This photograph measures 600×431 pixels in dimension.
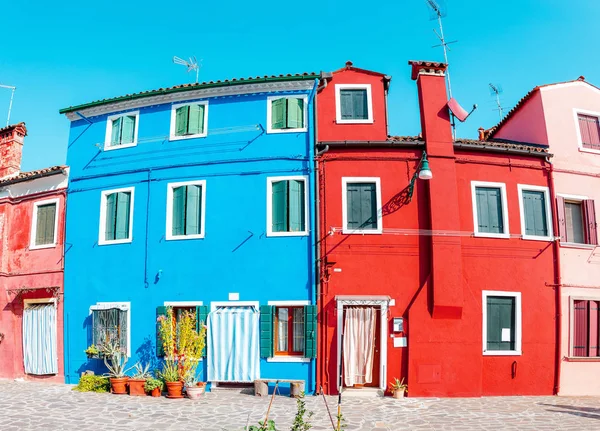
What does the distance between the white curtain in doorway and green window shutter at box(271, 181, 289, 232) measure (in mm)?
3045

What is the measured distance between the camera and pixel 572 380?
1420 cm

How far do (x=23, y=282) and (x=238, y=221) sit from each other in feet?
26.2

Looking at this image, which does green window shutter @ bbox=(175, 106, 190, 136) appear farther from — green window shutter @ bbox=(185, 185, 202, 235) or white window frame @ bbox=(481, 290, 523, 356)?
white window frame @ bbox=(481, 290, 523, 356)

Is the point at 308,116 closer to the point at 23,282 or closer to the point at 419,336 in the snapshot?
the point at 419,336

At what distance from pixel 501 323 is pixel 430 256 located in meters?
2.79

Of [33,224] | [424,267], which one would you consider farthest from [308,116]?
[33,224]

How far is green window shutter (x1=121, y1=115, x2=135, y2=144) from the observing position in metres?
16.4

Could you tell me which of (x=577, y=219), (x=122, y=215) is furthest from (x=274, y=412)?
(x=577, y=219)

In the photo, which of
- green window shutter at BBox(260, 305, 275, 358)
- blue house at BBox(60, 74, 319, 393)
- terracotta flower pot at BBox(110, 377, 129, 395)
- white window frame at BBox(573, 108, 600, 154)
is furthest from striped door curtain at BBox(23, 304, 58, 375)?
white window frame at BBox(573, 108, 600, 154)

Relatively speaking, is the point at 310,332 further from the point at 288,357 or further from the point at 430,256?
the point at 430,256

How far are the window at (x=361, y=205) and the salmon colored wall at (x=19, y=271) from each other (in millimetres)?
9422

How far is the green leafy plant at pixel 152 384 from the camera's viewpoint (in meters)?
13.2

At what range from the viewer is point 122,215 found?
623 inches

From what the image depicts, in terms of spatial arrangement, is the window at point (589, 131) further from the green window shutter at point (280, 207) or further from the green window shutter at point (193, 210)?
the green window shutter at point (193, 210)
